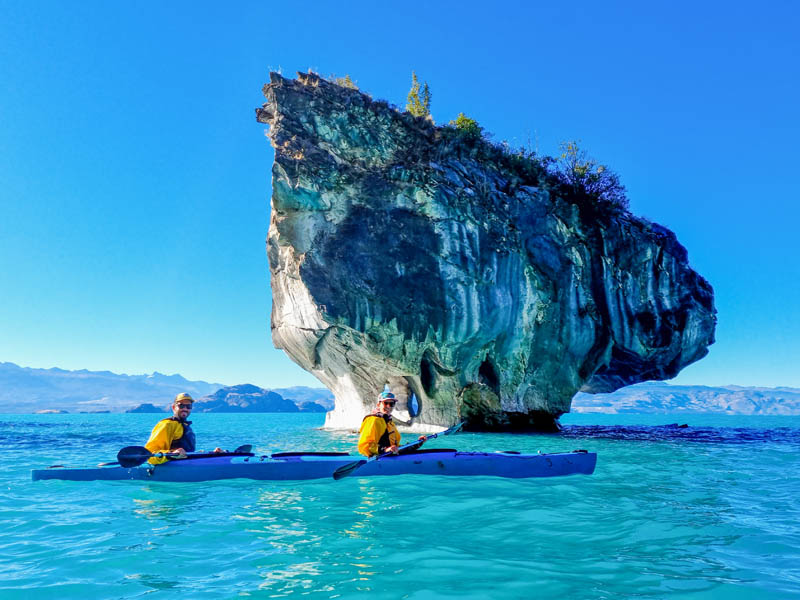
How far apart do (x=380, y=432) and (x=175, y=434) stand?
4.44 metres

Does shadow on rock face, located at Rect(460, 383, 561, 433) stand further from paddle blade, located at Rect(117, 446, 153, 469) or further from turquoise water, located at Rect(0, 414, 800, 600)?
paddle blade, located at Rect(117, 446, 153, 469)

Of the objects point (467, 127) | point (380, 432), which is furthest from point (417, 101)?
point (380, 432)

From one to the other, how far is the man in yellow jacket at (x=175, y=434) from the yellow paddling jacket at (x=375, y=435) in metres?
3.71

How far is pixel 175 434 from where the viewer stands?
11.9 meters

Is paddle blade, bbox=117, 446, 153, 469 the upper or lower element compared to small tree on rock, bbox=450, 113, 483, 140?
lower

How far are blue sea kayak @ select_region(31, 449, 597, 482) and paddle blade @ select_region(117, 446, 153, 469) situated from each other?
0.38ft

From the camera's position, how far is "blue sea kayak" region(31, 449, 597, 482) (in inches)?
446

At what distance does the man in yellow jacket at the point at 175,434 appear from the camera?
37.6ft

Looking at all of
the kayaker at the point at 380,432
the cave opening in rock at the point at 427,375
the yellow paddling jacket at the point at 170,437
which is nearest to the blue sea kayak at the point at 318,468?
the kayaker at the point at 380,432

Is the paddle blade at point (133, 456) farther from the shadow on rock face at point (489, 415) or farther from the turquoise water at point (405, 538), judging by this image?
the shadow on rock face at point (489, 415)

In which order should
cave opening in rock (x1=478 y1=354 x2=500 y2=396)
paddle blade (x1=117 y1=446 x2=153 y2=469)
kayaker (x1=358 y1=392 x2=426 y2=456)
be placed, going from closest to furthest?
paddle blade (x1=117 y1=446 x2=153 y2=469)
kayaker (x1=358 y1=392 x2=426 y2=456)
cave opening in rock (x1=478 y1=354 x2=500 y2=396)

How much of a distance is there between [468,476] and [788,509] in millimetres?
5473

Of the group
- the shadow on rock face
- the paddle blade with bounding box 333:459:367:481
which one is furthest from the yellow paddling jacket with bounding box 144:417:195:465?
the shadow on rock face

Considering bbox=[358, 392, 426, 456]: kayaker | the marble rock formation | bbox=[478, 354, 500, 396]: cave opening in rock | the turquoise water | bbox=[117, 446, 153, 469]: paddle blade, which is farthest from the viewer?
bbox=[478, 354, 500, 396]: cave opening in rock
